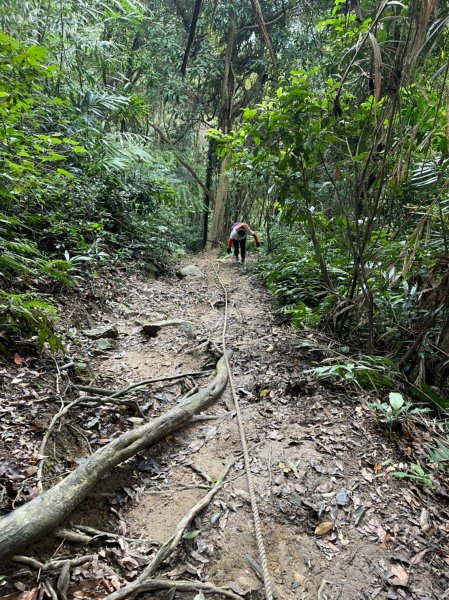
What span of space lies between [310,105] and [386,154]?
120cm

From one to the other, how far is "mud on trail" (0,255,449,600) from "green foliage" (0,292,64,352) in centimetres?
30

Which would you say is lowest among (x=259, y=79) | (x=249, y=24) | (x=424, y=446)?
→ (x=424, y=446)

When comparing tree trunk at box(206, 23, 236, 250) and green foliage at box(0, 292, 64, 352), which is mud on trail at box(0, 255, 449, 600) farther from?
tree trunk at box(206, 23, 236, 250)

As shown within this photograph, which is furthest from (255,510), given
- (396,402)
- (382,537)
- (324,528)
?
(396,402)

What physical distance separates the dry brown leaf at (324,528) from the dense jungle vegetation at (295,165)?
1.48m

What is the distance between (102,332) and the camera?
4637mm

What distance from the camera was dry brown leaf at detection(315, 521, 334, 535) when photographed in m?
2.15

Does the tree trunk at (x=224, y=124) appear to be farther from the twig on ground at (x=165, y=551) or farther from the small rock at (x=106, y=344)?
the twig on ground at (x=165, y=551)

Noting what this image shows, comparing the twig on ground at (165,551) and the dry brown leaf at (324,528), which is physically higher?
the dry brown leaf at (324,528)

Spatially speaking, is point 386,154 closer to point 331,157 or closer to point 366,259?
point 366,259

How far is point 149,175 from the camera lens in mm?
9797

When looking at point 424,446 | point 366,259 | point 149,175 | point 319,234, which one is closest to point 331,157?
point 319,234

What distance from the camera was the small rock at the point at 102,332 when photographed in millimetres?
4551

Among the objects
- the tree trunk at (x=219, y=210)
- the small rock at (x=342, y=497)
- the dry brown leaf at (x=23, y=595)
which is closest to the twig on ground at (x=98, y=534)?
the dry brown leaf at (x=23, y=595)
